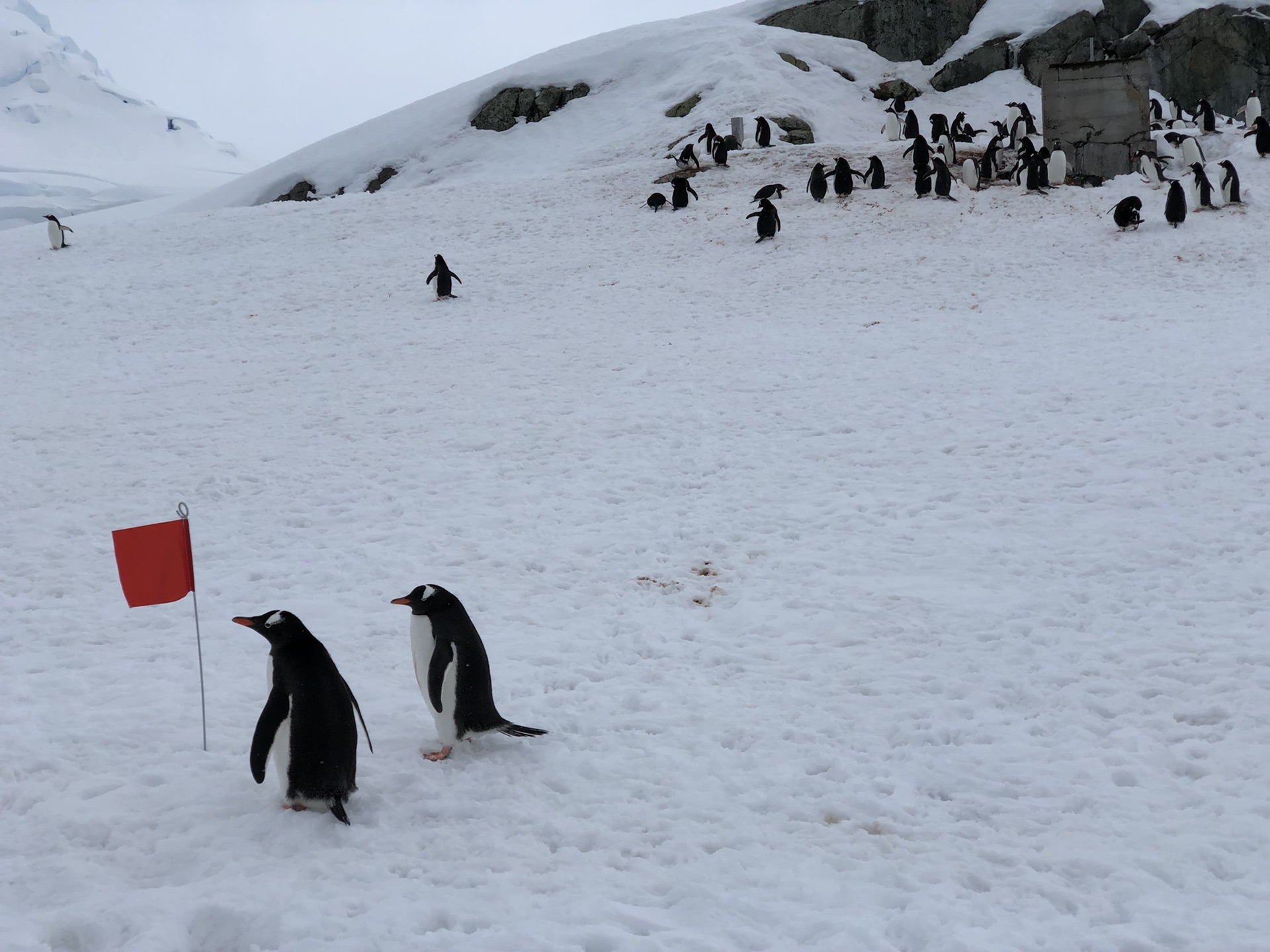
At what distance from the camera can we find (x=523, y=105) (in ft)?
112

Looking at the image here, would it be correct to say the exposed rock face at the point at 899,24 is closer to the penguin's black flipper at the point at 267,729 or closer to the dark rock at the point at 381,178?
the dark rock at the point at 381,178

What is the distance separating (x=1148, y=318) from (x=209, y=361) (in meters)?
12.9

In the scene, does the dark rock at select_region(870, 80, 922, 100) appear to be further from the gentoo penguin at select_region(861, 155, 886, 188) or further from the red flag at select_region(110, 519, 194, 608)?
the red flag at select_region(110, 519, 194, 608)

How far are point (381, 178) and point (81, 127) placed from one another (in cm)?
10716

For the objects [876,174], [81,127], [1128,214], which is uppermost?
[81,127]

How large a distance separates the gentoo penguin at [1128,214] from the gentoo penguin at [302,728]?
618 inches

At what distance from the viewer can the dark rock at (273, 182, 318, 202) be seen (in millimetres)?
33656

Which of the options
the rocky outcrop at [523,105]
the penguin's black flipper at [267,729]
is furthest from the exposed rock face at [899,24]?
the penguin's black flipper at [267,729]

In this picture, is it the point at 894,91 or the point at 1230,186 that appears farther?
the point at 894,91

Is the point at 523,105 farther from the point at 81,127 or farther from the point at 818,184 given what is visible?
the point at 81,127

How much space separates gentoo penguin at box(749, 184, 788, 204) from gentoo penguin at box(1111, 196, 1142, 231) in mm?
6629

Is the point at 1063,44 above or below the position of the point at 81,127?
below

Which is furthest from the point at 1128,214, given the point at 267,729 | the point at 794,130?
the point at 267,729

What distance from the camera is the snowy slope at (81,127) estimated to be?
91.7 meters
